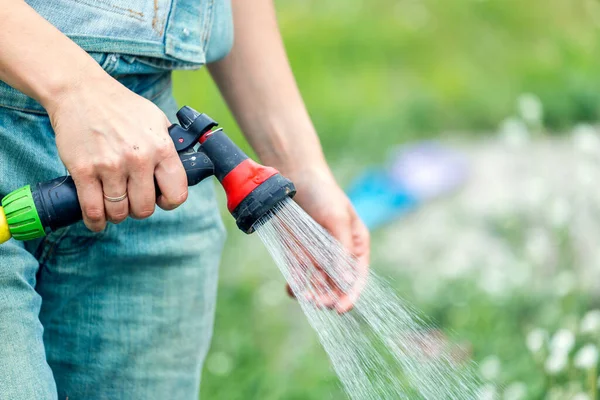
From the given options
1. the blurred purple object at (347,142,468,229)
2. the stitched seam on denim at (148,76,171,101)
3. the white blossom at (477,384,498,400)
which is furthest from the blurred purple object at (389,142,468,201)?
the stitched seam on denim at (148,76,171,101)

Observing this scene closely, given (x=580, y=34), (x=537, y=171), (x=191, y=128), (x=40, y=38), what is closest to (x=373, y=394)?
(x=191, y=128)

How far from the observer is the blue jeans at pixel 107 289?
1.45 metres

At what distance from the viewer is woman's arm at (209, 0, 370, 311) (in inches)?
76.5

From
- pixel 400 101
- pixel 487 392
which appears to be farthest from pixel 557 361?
pixel 400 101

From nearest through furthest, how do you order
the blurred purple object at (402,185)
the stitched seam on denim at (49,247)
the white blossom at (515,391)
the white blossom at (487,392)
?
the stitched seam on denim at (49,247) → the white blossom at (487,392) → the white blossom at (515,391) → the blurred purple object at (402,185)

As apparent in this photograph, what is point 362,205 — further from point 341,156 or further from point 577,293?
point 577,293

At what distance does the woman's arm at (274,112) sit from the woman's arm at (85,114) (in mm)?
638

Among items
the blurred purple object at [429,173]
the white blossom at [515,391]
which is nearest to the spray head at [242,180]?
the white blossom at [515,391]

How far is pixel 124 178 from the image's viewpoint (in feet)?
4.33

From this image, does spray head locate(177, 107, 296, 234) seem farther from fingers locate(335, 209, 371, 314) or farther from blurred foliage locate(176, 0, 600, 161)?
blurred foliage locate(176, 0, 600, 161)

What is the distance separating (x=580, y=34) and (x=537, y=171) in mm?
2465

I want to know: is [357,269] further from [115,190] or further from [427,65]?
[427,65]

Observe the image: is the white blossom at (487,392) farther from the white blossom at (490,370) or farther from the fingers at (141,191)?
the fingers at (141,191)

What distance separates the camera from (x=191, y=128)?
1.49 m
